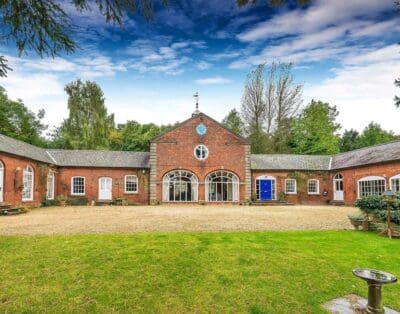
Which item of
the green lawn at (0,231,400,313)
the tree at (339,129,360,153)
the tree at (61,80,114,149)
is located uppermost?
the tree at (61,80,114,149)

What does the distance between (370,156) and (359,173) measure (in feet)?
4.97

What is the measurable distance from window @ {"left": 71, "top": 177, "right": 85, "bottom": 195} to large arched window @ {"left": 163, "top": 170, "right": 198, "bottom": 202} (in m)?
6.81

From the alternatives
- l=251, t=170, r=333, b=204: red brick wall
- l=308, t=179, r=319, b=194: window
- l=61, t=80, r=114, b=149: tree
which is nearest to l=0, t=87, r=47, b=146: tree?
l=61, t=80, r=114, b=149: tree

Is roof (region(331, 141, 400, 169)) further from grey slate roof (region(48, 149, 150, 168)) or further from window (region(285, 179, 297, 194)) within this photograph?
grey slate roof (region(48, 149, 150, 168))

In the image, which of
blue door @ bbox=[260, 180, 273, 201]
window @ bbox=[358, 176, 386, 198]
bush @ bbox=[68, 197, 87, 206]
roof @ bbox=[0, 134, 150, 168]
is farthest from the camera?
blue door @ bbox=[260, 180, 273, 201]

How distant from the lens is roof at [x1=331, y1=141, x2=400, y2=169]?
19.4 meters

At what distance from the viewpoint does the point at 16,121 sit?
115 ft

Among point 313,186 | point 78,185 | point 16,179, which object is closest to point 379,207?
point 313,186

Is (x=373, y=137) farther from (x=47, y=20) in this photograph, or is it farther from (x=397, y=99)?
(x=47, y=20)

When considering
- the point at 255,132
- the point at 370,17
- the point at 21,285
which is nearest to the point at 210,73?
the point at 370,17

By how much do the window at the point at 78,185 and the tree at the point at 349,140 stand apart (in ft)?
125

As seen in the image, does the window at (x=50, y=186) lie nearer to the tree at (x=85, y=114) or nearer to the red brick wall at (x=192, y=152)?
the red brick wall at (x=192, y=152)

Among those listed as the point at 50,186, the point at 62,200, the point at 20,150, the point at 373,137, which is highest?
the point at 373,137

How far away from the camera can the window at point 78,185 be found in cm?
2333
